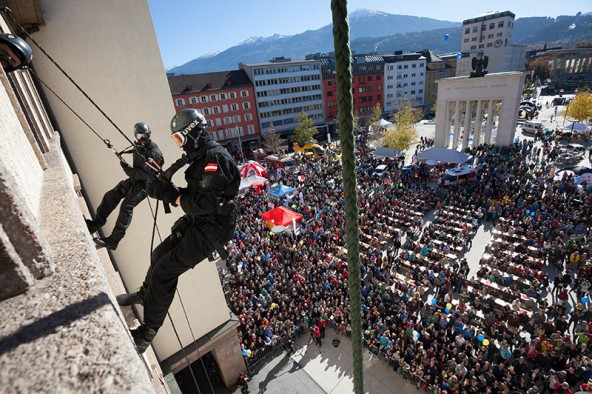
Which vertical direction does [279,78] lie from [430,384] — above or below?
above

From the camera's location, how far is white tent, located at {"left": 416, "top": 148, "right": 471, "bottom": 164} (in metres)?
26.9

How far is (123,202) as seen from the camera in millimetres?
5184

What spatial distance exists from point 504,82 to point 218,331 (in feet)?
123

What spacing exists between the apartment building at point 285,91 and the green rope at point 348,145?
54.7 metres

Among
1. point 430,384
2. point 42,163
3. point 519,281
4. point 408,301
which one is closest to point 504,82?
point 519,281

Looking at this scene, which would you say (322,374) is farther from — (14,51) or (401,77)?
(401,77)

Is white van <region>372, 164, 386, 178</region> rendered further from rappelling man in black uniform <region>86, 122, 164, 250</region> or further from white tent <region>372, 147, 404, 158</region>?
rappelling man in black uniform <region>86, 122, 164, 250</region>

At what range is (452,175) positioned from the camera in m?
26.4

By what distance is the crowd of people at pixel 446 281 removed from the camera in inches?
432

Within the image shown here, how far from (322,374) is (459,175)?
21335 mm

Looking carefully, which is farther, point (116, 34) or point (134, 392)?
point (116, 34)

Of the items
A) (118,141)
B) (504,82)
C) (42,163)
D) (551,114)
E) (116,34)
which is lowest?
(551,114)

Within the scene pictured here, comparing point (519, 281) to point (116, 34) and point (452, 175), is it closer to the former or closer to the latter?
point (452, 175)

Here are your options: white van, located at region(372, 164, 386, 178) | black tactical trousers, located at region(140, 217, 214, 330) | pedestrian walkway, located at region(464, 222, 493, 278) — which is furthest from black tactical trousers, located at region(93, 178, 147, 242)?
white van, located at region(372, 164, 386, 178)
